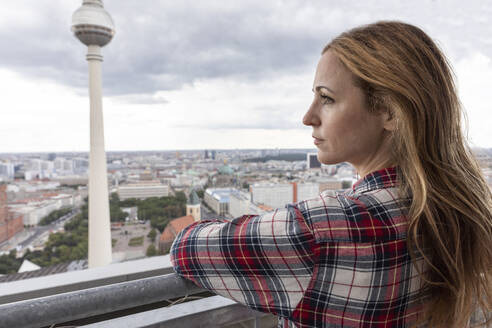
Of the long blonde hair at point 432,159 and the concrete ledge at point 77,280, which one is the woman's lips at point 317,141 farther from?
the concrete ledge at point 77,280

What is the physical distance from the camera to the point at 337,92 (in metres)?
0.44

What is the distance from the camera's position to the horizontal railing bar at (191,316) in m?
0.55

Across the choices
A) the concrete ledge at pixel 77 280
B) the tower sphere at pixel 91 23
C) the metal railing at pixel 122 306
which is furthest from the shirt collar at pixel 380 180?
the tower sphere at pixel 91 23

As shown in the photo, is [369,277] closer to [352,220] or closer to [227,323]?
[352,220]

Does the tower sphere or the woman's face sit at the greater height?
the tower sphere

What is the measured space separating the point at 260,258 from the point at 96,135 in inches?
395

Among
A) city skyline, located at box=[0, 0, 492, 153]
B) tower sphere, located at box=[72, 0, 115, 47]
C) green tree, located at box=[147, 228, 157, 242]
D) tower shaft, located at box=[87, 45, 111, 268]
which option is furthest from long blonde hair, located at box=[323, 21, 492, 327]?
tower shaft, located at box=[87, 45, 111, 268]

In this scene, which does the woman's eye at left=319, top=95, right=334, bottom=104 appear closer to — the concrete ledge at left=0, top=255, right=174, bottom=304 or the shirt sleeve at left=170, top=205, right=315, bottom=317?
the shirt sleeve at left=170, top=205, right=315, bottom=317

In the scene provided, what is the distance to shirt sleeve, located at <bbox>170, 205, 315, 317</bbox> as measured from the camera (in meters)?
0.34

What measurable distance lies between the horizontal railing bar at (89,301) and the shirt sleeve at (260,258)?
0.26 ft

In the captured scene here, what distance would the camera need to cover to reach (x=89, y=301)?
0.42 meters

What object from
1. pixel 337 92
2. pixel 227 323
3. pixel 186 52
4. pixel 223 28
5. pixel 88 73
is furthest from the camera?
pixel 88 73

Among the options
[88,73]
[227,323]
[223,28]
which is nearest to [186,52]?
[223,28]

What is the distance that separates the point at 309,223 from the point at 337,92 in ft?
0.67
